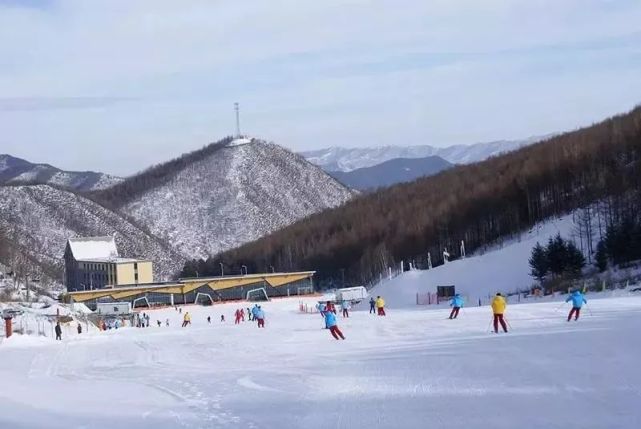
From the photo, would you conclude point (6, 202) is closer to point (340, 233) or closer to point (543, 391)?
point (340, 233)

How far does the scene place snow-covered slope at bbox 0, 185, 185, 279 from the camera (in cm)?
12544

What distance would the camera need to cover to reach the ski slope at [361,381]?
10.6 meters

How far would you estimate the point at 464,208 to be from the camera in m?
81.5

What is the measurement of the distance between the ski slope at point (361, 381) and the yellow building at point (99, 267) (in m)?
79.2

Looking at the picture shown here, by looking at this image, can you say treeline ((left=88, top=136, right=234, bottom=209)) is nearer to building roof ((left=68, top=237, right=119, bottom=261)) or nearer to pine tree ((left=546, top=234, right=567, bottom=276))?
building roof ((left=68, top=237, right=119, bottom=261))

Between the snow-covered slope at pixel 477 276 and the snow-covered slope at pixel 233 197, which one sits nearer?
the snow-covered slope at pixel 477 276

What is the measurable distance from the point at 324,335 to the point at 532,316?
20.5 ft

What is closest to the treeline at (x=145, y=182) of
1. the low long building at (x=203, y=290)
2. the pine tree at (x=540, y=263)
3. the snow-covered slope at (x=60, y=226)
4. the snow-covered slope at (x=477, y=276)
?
the snow-covered slope at (x=60, y=226)

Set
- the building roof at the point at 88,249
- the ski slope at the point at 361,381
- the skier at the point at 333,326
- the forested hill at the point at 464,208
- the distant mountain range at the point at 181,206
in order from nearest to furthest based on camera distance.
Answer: the ski slope at the point at 361,381
the skier at the point at 333,326
the forested hill at the point at 464,208
the building roof at the point at 88,249
the distant mountain range at the point at 181,206

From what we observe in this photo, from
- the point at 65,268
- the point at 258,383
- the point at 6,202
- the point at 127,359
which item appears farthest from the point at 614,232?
the point at 6,202

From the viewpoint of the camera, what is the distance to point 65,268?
382ft

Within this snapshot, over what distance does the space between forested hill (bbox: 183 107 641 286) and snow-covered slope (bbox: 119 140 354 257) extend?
3297 cm

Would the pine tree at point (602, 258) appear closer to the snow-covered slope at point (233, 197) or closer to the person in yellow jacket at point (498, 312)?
the person in yellow jacket at point (498, 312)

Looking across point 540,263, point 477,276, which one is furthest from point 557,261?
point 477,276
